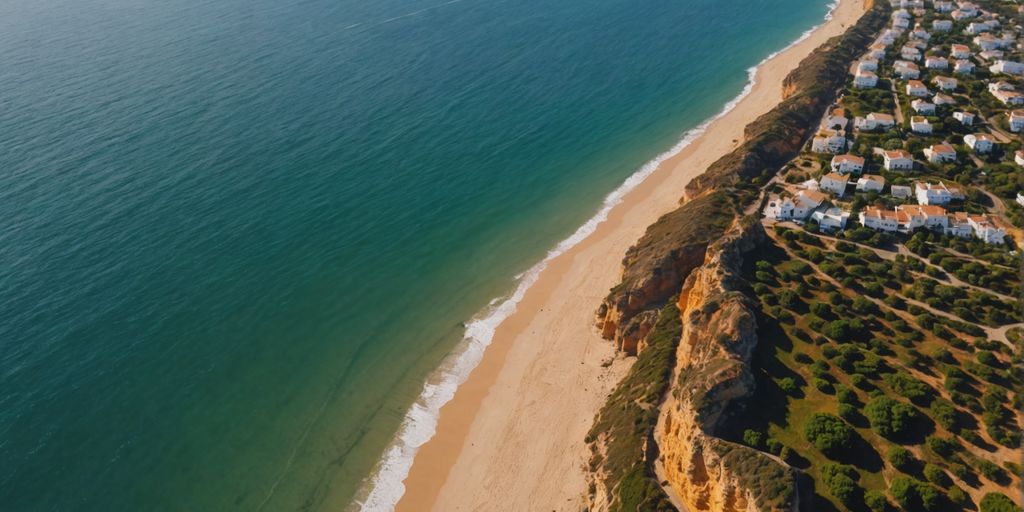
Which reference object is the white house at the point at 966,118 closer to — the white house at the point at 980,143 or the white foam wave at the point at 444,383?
the white house at the point at 980,143

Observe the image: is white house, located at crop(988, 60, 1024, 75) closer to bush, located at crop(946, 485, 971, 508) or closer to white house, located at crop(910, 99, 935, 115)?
white house, located at crop(910, 99, 935, 115)

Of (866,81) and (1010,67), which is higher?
(866,81)

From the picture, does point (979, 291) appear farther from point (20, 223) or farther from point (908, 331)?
point (20, 223)

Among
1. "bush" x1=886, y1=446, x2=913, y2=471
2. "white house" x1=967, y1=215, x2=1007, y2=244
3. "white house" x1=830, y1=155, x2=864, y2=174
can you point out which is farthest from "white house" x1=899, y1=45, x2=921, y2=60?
"bush" x1=886, y1=446, x2=913, y2=471

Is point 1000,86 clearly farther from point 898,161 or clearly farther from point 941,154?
point 898,161

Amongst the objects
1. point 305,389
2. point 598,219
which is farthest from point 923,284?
point 305,389

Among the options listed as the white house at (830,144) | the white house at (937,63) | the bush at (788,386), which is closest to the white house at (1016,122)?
the white house at (830,144)

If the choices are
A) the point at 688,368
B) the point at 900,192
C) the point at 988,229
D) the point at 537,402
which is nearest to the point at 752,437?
the point at 688,368
